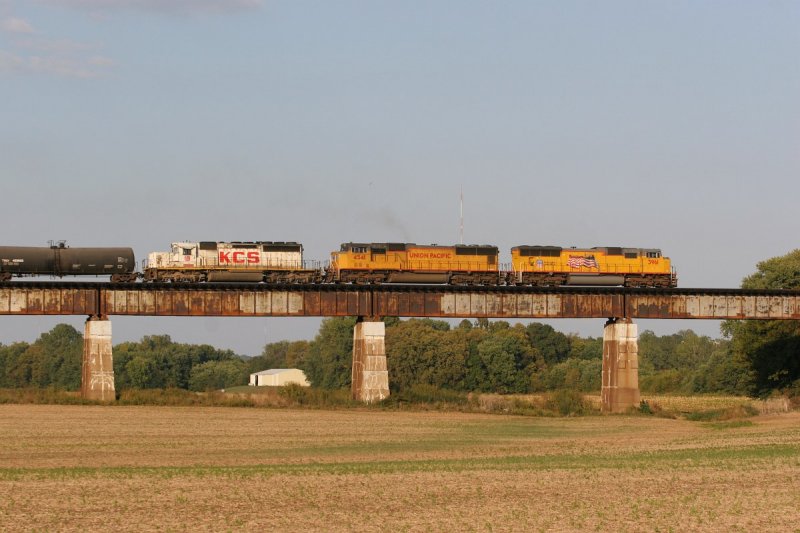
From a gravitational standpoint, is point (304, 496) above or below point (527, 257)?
below

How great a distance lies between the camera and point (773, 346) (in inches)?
3403

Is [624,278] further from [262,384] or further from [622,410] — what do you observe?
[262,384]

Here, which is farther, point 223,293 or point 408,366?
point 408,366

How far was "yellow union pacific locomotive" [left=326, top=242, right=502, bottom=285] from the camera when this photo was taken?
236 ft

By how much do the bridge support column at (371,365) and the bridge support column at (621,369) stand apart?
14.4m

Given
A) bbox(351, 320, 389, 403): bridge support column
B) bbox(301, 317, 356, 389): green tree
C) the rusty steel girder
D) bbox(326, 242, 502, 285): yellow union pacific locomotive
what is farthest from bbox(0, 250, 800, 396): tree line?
bbox(351, 320, 389, 403): bridge support column

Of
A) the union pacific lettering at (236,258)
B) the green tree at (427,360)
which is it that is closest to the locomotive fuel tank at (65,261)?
the union pacific lettering at (236,258)

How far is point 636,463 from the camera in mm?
35844

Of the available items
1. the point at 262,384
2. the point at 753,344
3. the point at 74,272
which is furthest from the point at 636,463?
the point at 262,384

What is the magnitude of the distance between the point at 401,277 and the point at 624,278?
15.0 meters

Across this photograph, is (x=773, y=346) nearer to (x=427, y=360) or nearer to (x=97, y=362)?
(x=97, y=362)

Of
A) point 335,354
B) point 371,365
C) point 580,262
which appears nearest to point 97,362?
point 371,365

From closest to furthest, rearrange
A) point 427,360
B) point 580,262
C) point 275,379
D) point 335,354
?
point 580,262 < point 427,360 < point 335,354 < point 275,379

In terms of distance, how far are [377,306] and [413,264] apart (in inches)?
187
